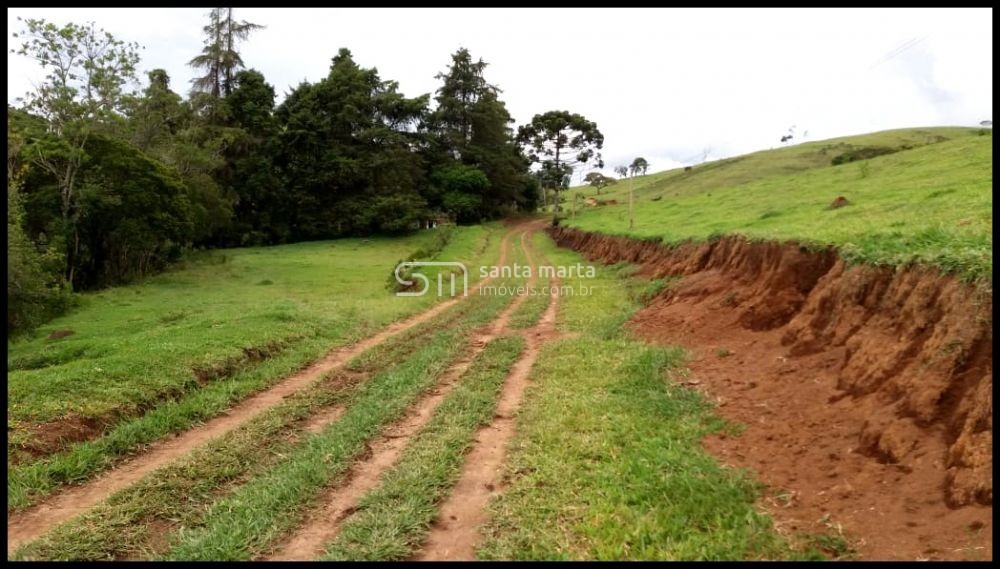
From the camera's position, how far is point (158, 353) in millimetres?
8797

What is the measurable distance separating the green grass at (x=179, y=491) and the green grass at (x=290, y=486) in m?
0.21

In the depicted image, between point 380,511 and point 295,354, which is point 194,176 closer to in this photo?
point 295,354

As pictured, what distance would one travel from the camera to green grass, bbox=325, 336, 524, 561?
12.8 feet

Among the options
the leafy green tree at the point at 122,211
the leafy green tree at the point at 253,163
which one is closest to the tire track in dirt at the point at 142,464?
the leafy green tree at the point at 122,211

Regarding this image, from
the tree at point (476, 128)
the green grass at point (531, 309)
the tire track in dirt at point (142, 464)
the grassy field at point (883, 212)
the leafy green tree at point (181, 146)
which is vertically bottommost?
the tire track in dirt at point (142, 464)

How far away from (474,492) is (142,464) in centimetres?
371

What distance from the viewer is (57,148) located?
2033 cm

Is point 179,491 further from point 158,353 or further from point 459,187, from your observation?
point 459,187

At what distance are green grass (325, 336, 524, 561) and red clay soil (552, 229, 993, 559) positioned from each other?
270 cm

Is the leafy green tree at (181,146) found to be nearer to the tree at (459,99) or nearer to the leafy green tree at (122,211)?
the leafy green tree at (122,211)

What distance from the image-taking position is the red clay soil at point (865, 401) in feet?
11.9

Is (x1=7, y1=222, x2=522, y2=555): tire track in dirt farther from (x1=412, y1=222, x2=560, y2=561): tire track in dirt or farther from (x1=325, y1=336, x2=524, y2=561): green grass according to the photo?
(x1=412, y1=222, x2=560, y2=561): tire track in dirt

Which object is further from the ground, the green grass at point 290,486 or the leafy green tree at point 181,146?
the leafy green tree at point 181,146
